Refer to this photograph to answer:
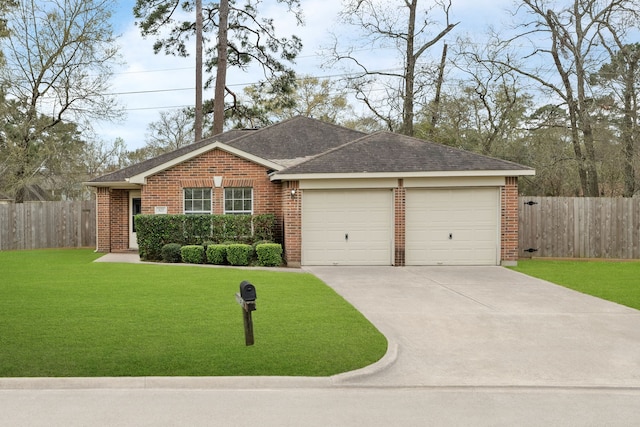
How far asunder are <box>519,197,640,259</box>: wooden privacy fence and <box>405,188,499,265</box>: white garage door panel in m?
2.88

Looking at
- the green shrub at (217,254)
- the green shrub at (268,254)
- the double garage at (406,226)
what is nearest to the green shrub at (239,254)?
the green shrub at (217,254)

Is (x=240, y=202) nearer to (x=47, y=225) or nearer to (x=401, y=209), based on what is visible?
(x=401, y=209)

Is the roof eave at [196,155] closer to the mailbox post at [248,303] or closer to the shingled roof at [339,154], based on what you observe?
the shingled roof at [339,154]

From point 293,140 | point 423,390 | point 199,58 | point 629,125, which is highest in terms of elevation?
point 199,58

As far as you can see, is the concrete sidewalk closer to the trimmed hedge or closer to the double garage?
the double garage

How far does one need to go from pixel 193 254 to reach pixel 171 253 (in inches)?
27.1

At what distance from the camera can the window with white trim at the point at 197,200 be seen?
57.4 ft

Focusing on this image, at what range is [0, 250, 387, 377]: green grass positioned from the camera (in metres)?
5.77

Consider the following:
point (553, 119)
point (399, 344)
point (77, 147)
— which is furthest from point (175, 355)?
point (77, 147)

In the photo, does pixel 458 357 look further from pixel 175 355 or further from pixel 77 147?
pixel 77 147

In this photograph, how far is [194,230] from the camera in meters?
16.7

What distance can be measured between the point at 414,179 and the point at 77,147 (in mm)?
25585

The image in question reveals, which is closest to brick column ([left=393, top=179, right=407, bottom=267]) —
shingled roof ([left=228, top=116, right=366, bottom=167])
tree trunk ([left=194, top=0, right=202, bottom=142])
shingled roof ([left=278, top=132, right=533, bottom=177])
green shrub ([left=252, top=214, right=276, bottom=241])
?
shingled roof ([left=278, top=132, right=533, bottom=177])

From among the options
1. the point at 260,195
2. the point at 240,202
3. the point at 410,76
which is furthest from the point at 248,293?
the point at 410,76
